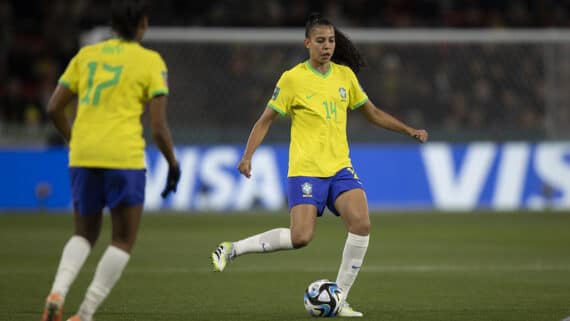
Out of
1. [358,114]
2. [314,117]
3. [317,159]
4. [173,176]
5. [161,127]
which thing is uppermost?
[358,114]

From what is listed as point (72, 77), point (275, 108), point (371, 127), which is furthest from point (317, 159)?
point (371, 127)

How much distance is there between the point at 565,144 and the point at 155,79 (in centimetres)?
1591

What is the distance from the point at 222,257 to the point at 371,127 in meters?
13.5

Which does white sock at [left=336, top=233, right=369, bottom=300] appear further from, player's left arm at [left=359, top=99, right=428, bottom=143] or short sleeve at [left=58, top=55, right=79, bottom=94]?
short sleeve at [left=58, top=55, right=79, bottom=94]

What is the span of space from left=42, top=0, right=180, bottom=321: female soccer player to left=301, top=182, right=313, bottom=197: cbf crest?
1.81 m

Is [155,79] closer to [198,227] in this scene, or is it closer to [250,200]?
[198,227]

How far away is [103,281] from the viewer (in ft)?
21.9

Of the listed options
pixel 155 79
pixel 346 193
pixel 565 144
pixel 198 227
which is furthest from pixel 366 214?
pixel 565 144

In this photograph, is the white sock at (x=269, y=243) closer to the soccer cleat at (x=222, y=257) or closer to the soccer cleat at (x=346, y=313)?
the soccer cleat at (x=222, y=257)

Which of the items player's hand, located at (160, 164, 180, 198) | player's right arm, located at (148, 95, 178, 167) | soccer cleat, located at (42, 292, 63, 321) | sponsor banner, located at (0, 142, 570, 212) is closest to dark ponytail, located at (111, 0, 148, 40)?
player's right arm, located at (148, 95, 178, 167)

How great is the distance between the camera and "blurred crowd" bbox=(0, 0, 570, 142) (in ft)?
72.3

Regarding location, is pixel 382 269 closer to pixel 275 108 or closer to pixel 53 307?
pixel 275 108

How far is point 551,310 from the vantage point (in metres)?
8.59

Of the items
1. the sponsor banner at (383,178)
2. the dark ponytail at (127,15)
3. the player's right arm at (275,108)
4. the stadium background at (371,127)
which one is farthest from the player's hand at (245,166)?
the sponsor banner at (383,178)
